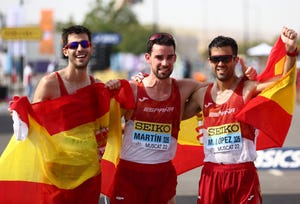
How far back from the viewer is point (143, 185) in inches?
254

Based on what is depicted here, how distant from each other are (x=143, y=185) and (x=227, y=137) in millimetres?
858

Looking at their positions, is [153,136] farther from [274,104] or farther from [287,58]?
[287,58]

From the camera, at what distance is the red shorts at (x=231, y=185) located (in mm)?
6215

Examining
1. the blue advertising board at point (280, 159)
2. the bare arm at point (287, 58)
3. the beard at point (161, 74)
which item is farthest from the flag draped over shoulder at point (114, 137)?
the blue advertising board at point (280, 159)

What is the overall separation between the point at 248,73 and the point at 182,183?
572 cm

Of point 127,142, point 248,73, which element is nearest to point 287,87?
point 248,73

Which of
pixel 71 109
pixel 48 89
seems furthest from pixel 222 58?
pixel 48 89

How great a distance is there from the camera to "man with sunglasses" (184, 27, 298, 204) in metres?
6.23

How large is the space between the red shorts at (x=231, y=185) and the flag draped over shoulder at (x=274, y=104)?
41 centimetres

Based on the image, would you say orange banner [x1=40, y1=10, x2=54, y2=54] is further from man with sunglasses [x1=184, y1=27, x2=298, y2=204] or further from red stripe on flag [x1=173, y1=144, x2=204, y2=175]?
man with sunglasses [x1=184, y1=27, x2=298, y2=204]

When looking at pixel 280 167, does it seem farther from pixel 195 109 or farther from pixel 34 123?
pixel 34 123

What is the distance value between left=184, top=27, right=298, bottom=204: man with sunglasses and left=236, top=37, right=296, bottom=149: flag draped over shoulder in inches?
3.1

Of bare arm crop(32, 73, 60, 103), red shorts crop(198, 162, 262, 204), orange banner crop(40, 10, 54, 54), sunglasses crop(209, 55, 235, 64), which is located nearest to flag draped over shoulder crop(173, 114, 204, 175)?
red shorts crop(198, 162, 262, 204)

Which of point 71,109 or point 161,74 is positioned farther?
point 161,74
